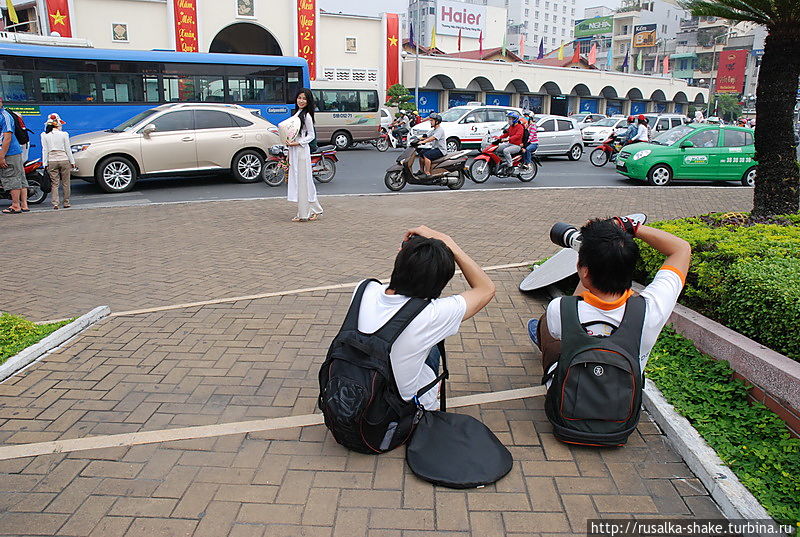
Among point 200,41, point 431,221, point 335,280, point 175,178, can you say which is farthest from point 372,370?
point 200,41

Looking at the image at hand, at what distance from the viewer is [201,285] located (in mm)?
5945

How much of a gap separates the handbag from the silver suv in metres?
11.1

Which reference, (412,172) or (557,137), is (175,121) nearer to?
(412,172)

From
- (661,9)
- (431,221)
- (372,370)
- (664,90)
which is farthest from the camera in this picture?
(661,9)

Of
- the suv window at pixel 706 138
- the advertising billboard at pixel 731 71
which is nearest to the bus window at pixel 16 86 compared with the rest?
the suv window at pixel 706 138

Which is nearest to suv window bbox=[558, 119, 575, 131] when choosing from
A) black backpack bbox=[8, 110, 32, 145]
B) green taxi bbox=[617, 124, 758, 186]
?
green taxi bbox=[617, 124, 758, 186]

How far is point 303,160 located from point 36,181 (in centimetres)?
565

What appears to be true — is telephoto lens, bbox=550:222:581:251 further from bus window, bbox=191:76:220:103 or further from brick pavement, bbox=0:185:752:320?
bus window, bbox=191:76:220:103

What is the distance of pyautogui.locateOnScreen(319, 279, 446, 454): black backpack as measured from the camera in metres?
2.75

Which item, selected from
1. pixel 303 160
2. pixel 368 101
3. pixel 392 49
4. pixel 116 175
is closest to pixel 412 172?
pixel 303 160

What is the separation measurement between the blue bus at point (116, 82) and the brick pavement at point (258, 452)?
10.5m

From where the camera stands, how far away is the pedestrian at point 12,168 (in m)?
9.31

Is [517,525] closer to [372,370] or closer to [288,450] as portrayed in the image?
[372,370]

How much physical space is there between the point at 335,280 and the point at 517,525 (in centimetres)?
381
